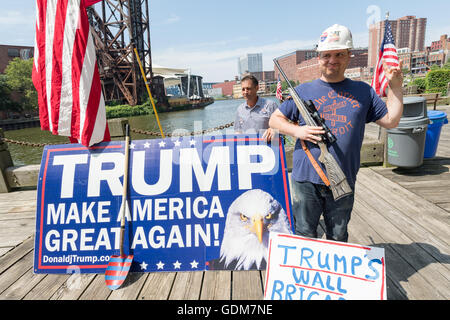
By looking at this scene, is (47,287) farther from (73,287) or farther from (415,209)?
(415,209)

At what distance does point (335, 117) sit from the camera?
183cm

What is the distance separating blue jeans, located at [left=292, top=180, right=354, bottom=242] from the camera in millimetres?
1982

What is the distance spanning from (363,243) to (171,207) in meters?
2.21

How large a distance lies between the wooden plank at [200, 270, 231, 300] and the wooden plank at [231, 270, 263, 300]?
56 mm

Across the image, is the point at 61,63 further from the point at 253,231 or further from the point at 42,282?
the point at 253,231

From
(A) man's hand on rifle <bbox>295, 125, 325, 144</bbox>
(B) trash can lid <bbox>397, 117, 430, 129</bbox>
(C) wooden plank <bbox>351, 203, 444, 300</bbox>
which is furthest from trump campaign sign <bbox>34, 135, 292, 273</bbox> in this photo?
(B) trash can lid <bbox>397, 117, 430, 129</bbox>

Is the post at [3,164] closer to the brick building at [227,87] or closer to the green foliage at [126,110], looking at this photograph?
the green foliage at [126,110]

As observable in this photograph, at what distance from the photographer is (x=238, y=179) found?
2559 millimetres

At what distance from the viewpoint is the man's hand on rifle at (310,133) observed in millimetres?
1793

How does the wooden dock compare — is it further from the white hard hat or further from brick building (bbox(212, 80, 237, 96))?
brick building (bbox(212, 80, 237, 96))

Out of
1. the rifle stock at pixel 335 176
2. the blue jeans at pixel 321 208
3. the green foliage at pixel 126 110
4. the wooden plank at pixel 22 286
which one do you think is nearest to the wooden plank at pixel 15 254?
the wooden plank at pixel 22 286

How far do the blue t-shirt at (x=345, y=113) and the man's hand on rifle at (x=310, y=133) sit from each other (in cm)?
11

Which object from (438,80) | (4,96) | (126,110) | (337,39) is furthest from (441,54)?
(4,96)
